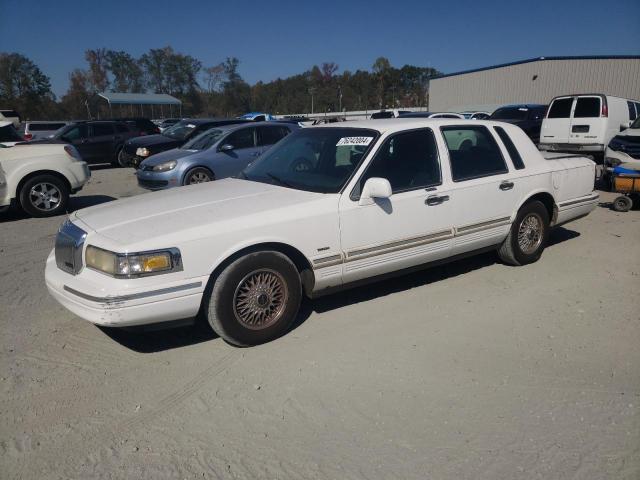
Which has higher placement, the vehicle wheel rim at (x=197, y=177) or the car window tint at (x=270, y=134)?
the car window tint at (x=270, y=134)

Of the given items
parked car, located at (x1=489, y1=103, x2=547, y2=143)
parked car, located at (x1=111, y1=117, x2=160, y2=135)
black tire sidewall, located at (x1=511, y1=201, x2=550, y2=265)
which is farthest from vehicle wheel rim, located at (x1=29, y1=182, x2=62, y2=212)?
parked car, located at (x1=489, y1=103, x2=547, y2=143)

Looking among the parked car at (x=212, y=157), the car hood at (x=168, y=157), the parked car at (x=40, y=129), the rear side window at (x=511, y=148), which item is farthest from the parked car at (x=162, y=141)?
the rear side window at (x=511, y=148)

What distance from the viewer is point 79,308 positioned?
340cm

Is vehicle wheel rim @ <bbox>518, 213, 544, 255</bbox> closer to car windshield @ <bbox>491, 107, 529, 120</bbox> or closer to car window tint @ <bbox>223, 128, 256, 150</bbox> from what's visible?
car window tint @ <bbox>223, 128, 256, 150</bbox>

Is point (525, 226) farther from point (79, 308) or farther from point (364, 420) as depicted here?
point (79, 308)

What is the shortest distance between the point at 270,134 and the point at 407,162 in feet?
21.2

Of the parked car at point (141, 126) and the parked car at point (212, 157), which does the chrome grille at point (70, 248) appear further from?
the parked car at point (141, 126)

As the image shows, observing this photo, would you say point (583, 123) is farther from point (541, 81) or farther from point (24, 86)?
point (24, 86)

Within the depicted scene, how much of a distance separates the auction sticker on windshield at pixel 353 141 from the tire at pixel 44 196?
250 inches

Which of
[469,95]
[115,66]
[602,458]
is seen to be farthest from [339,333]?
[115,66]

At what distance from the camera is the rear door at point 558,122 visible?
13484 millimetres

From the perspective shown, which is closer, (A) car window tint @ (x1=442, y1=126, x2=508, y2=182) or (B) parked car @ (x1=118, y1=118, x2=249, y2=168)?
(A) car window tint @ (x1=442, y1=126, x2=508, y2=182)

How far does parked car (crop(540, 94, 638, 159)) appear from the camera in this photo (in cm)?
1295

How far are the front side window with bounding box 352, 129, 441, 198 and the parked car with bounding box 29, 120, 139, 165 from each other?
14.5 meters
